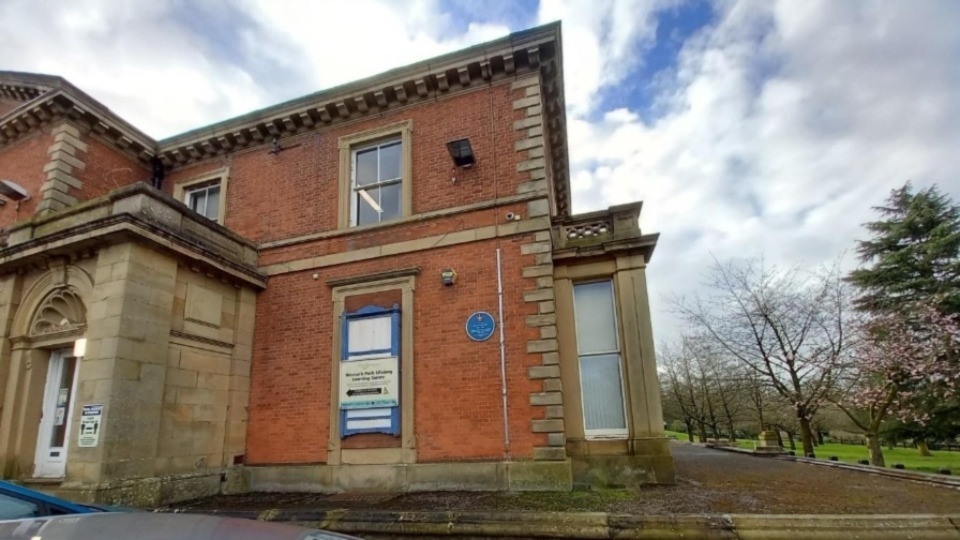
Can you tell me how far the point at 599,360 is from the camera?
9867 millimetres

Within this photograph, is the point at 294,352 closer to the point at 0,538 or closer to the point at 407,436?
the point at 407,436

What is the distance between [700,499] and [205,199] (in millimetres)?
13047

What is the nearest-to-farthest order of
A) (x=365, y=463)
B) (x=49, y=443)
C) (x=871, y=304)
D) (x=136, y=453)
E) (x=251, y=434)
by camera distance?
1. (x=136, y=453)
2. (x=49, y=443)
3. (x=365, y=463)
4. (x=251, y=434)
5. (x=871, y=304)

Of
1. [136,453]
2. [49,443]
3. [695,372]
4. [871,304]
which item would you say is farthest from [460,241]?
[695,372]

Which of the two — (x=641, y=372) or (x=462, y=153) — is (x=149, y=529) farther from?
(x=462, y=153)

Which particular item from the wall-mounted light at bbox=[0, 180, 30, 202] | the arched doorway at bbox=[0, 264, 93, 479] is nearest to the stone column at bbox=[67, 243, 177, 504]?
the arched doorway at bbox=[0, 264, 93, 479]

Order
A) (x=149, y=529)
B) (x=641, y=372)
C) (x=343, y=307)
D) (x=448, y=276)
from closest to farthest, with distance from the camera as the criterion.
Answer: (x=149, y=529) → (x=641, y=372) → (x=448, y=276) → (x=343, y=307)

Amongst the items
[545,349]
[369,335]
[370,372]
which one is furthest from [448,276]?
[370,372]

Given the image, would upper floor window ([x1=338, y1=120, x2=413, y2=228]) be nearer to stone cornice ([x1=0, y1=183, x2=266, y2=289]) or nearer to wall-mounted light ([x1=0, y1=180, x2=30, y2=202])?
stone cornice ([x1=0, y1=183, x2=266, y2=289])

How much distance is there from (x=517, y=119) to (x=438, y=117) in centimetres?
188

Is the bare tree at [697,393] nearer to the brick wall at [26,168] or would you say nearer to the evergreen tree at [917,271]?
the evergreen tree at [917,271]

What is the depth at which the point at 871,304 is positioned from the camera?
2175cm

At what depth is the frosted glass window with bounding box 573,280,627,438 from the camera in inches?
375

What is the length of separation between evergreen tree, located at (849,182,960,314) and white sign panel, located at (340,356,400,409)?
2145cm
